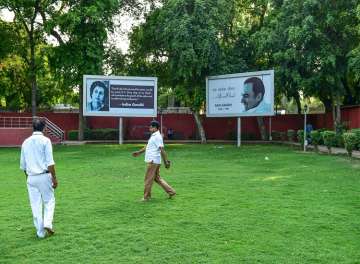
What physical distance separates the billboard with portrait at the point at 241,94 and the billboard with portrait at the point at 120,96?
340 cm

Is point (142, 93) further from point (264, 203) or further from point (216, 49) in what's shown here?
point (264, 203)

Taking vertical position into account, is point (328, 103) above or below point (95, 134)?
above

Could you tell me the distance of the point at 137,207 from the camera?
9.31 meters

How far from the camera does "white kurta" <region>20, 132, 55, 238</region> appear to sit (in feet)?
23.3

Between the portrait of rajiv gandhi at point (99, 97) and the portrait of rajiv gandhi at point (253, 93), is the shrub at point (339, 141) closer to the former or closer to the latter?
the portrait of rajiv gandhi at point (253, 93)

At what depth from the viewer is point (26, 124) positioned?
1318 inches

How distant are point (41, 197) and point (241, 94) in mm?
22244

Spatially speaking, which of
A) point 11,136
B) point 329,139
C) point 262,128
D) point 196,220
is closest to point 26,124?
point 11,136

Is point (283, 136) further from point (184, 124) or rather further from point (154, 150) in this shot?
point (154, 150)

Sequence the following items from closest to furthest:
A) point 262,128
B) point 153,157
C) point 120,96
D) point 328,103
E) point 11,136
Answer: point 153,157, point 120,96, point 11,136, point 328,103, point 262,128

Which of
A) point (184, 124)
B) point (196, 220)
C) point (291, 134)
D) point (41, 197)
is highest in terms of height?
point (184, 124)

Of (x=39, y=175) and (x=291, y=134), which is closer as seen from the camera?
(x=39, y=175)

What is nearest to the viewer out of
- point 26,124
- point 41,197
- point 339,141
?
point 41,197

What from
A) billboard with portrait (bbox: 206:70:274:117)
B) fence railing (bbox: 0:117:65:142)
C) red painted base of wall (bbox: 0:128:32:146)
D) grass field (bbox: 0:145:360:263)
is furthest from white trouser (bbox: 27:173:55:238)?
fence railing (bbox: 0:117:65:142)
